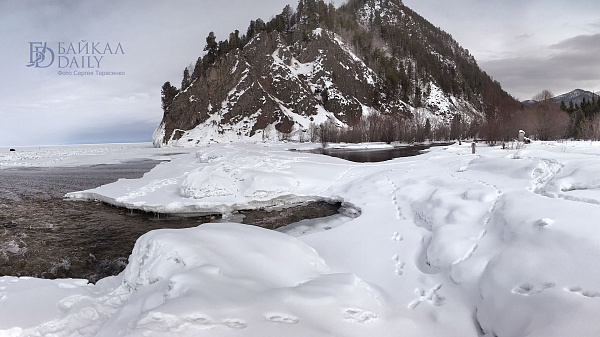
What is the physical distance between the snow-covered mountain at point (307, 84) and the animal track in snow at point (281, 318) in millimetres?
92573

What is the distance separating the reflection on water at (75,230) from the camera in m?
6.98

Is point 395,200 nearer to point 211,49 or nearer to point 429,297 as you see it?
point 429,297

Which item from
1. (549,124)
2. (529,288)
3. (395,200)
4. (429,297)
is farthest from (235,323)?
(549,124)

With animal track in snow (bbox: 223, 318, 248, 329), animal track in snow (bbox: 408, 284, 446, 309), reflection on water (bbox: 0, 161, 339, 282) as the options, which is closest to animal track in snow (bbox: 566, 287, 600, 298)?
animal track in snow (bbox: 408, 284, 446, 309)

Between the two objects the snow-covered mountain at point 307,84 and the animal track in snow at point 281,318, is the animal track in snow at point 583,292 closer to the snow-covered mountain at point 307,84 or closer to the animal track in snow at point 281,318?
the animal track in snow at point 281,318

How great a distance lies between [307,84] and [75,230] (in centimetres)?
11276

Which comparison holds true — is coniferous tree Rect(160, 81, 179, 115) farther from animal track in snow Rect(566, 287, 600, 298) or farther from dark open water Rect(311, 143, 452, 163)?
animal track in snow Rect(566, 287, 600, 298)

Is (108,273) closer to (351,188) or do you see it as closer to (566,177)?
(351,188)

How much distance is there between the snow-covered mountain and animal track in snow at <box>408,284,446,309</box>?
3586 inches

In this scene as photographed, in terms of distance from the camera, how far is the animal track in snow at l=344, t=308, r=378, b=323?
3.70 m

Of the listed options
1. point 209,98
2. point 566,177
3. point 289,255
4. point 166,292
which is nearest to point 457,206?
point 566,177

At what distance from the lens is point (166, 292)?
12.0ft

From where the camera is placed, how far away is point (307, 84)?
11612cm

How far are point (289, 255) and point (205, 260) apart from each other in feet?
5.09
